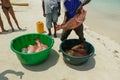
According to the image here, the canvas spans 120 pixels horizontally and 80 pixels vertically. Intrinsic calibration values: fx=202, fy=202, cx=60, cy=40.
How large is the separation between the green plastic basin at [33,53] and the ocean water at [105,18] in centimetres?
344

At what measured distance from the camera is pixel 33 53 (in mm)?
5168

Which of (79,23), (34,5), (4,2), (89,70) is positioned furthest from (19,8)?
(89,70)

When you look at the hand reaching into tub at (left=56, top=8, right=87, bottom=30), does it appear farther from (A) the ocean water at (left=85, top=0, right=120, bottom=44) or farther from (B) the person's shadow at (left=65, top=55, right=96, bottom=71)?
(A) the ocean water at (left=85, top=0, right=120, bottom=44)

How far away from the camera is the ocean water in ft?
29.2

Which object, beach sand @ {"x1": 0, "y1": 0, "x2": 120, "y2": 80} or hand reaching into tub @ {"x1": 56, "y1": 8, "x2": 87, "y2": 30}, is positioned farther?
hand reaching into tub @ {"x1": 56, "y1": 8, "x2": 87, "y2": 30}

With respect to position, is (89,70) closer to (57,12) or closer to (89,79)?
(89,79)

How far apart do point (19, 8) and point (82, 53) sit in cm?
571

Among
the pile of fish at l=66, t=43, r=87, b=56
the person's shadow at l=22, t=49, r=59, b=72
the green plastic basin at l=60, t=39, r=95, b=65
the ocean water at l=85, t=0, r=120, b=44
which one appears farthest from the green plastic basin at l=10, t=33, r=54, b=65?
the ocean water at l=85, t=0, r=120, b=44

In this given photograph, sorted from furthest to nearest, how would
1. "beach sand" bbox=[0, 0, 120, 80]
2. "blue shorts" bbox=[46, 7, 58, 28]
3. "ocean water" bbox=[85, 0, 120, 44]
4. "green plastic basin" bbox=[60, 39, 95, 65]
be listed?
"ocean water" bbox=[85, 0, 120, 44], "blue shorts" bbox=[46, 7, 58, 28], "green plastic basin" bbox=[60, 39, 95, 65], "beach sand" bbox=[0, 0, 120, 80]

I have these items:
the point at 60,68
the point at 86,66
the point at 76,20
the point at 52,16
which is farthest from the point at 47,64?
the point at 52,16

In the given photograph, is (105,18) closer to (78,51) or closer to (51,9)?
(51,9)

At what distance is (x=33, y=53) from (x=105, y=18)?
6.38m

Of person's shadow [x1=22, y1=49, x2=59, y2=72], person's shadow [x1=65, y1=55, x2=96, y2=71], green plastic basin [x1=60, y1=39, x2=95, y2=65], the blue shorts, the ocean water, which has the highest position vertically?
the blue shorts

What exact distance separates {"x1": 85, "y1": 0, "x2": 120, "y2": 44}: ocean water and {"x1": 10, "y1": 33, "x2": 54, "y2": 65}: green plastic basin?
344cm
